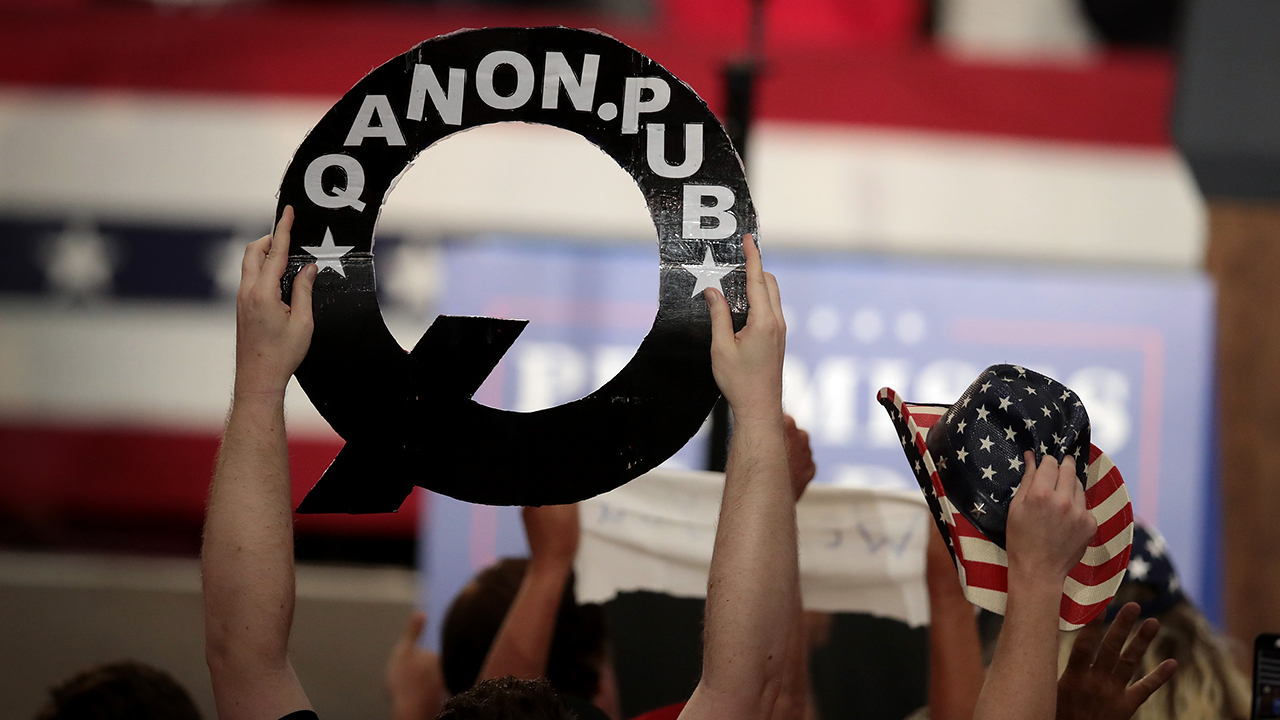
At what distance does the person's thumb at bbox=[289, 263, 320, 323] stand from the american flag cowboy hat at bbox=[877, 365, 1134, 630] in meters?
0.58

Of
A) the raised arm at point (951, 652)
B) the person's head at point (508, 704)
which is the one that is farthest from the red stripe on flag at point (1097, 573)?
the person's head at point (508, 704)

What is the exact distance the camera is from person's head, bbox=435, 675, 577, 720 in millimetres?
973

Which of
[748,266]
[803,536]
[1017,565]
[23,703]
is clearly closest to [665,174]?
[748,266]

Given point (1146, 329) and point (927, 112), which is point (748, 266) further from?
point (927, 112)

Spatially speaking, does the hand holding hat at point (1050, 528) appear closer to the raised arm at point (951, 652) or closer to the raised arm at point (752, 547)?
the raised arm at point (752, 547)

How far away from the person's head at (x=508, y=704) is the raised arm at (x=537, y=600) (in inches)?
14.2

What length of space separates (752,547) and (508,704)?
0.87ft

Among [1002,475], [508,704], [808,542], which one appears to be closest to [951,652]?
[808,542]

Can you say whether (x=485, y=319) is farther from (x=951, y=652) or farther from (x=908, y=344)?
(x=908, y=344)

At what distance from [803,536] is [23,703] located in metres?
1.90

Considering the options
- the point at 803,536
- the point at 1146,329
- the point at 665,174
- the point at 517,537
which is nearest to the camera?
the point at 665,174

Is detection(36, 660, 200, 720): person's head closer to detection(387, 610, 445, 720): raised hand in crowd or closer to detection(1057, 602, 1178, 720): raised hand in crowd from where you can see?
detection(387, 610, 445, 720): raised hand in crowd

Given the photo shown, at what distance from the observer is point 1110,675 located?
3.66 ft

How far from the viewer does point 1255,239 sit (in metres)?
2.74
